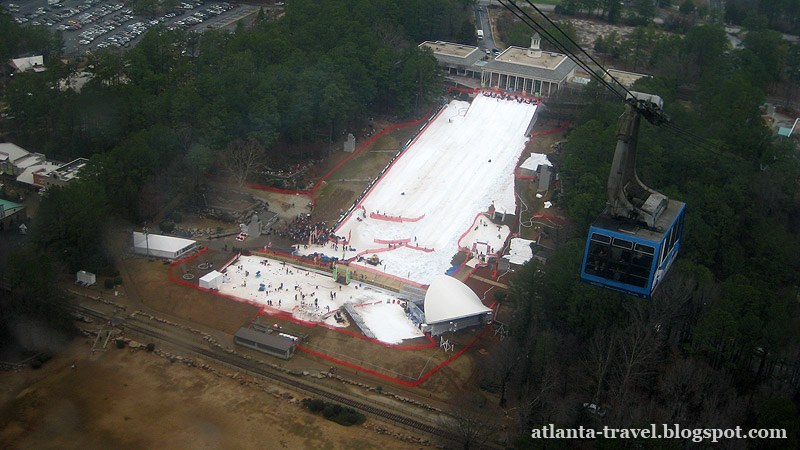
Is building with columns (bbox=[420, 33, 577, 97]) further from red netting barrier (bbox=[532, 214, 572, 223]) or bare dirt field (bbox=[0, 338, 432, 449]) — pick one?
bare dirt field (bbox=[0, 338, 432, 449])

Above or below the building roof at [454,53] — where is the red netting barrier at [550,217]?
below

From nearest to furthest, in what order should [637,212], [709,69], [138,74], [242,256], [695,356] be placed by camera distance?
[637,212], [695,356], [242,256], [138,74], [709,69]

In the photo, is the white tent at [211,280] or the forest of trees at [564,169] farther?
the white tent at [211,280]

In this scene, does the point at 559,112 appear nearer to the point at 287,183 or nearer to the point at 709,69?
the point at 709,69

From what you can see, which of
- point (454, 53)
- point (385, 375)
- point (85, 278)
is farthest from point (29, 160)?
point (454, 53)

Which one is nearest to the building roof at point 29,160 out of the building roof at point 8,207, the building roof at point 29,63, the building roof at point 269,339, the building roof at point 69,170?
the building roof at point 69,170

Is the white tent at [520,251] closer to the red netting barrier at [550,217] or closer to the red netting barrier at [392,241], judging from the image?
the red netting barrier at [550,217]

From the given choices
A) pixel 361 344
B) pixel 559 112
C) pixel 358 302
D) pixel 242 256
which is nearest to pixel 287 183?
pixel 242 256
